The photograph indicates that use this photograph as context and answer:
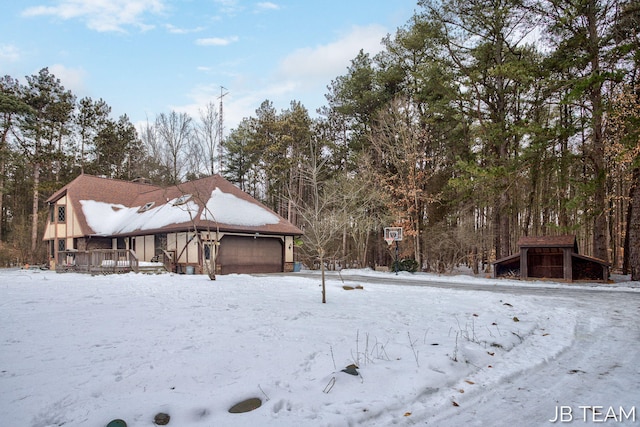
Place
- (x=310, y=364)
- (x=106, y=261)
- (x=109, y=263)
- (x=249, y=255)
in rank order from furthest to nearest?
(x=249, y=255) → (x=106, y=261) → (x=109, y=263) → (x=310, y=364)

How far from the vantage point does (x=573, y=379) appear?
14.3ft

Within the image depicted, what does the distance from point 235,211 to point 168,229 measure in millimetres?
3875

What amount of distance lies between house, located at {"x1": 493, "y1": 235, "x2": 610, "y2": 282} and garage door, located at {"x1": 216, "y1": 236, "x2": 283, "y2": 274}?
12.9 meters

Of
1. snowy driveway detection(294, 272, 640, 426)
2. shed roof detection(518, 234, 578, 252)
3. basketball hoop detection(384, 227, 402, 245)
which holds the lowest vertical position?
snowy driveway detection(294, 272, 640, 426)

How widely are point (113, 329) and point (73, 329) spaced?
0.59 meters

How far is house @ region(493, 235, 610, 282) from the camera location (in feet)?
51.2

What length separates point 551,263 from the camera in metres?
16.9

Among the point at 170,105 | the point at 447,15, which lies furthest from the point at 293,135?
the point at 447,15

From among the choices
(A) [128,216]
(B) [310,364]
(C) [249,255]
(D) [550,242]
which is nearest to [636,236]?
(D) [550,242]

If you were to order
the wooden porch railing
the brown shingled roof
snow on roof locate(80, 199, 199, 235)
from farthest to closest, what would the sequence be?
1. the brown shingled roof
2. snow on roof locate(80, 199, 199, 235)
3. the wooden porch railing

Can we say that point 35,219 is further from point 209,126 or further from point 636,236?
point 636,236

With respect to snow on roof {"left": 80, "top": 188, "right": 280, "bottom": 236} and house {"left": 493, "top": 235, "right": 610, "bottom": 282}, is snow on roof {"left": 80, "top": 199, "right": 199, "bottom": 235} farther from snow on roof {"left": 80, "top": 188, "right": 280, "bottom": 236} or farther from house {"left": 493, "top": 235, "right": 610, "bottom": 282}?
house {"left": 493, "top": 235, "right": 610, "bottom": 282}

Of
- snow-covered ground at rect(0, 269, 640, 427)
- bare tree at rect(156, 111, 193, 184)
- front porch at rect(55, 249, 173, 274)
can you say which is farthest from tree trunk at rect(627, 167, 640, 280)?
bare tree at rect(156, 111, 193, 184)

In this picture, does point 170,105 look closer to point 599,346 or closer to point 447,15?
point 447,15
